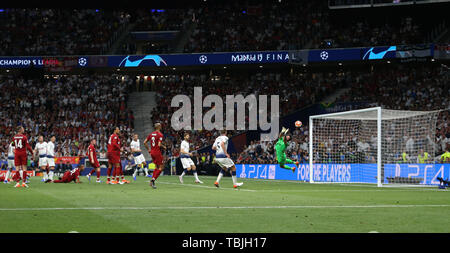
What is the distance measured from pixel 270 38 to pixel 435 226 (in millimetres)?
43191

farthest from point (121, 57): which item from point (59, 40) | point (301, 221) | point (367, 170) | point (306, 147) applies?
point (301, 221)

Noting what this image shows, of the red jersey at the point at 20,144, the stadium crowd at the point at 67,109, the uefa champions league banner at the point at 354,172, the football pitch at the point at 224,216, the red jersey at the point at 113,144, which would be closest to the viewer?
the football pitch at the point at 224,216

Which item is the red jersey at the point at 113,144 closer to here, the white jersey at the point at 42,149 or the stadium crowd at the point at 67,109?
the white jersey at the point at 42,149

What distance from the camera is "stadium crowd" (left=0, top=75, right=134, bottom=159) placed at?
153 ft

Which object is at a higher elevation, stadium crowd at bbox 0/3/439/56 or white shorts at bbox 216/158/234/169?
stadium crowd at bbox 0/3/439/56

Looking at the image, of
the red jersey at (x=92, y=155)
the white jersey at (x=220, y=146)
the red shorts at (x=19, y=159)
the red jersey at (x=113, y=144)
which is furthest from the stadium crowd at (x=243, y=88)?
the red shorts at (x=19, y=159)

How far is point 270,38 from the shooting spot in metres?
51.4

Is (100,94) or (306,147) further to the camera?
(100,94)

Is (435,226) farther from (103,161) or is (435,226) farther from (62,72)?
(62,72)

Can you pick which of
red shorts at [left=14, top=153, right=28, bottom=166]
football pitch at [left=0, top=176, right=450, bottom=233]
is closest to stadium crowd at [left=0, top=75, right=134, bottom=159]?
red shorts at [left=14, top=153, right=28, bottom=166]

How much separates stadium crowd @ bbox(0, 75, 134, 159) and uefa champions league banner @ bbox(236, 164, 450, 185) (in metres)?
14.6

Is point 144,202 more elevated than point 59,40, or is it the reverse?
point 59,40

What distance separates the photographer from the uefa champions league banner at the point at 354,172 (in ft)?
82.0

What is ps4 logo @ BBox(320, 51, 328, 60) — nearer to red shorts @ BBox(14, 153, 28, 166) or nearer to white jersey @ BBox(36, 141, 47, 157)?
white jersey @ BBox(36, 141, 47, 157)
